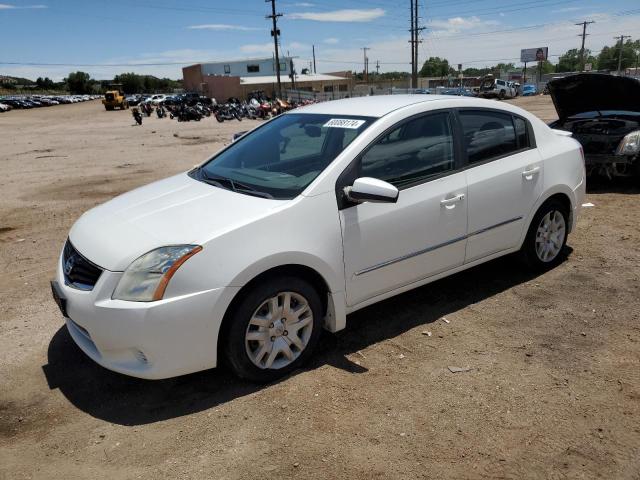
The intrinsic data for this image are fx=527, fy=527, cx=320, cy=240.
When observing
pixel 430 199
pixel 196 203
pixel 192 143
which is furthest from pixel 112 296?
pixel 192 143

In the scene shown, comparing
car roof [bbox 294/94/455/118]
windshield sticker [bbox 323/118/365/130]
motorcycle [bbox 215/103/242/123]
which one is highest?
car roof [bbox 294/94/455/118]

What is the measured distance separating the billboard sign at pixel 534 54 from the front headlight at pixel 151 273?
292 ft

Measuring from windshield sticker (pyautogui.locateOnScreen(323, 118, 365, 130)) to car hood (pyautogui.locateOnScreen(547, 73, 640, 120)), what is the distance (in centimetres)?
529

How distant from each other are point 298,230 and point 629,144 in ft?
20.7

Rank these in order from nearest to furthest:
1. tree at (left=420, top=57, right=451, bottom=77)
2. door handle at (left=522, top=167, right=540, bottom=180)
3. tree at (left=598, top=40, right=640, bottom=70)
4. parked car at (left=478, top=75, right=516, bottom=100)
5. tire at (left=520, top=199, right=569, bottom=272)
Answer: door handle at (left=522, top=167, right=540, bottom=180)
tire at (left=520, top=199, right=569, bottom=272)
parked car at (left=478, top=75, right=516, bottom=100)
tree at (left=598, top=40, right=640, bottom=70)
tree at (left=420, top=57, right=451, bottom=77)

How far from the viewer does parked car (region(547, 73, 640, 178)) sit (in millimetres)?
7398

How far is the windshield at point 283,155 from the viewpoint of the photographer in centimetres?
343

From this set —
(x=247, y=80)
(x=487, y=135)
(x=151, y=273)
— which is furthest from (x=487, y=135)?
(x=247, y=80)

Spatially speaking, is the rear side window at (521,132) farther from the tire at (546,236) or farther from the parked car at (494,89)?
the parked car at (494,89)

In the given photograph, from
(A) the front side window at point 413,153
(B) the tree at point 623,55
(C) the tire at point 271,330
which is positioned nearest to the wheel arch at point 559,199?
(A) the front side window at point 413,153

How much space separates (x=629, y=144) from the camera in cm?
740

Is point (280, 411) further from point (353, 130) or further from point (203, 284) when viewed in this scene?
point (353, 130)

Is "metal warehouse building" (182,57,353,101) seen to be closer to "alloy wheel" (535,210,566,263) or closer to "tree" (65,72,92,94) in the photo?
"tree" (65,72,92,94)

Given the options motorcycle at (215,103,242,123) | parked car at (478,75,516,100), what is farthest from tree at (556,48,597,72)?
motorcycle at (215,103,242,123)
